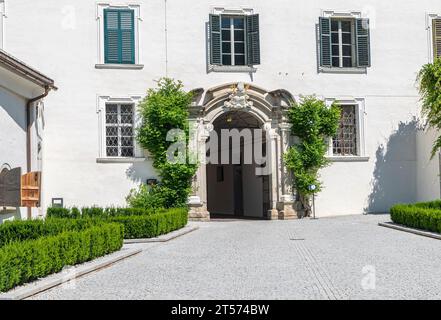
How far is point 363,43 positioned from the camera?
77.7ft

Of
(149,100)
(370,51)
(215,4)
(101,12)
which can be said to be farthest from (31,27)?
(370,51)

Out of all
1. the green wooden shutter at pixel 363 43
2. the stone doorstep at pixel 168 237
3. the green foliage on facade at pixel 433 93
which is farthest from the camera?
the green wooden shutter at pixel 363 43

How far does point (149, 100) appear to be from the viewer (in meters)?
22.2

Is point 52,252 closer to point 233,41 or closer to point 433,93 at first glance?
point 233,41

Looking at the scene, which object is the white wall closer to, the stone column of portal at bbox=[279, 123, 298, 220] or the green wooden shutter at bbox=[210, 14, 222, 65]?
the stone column of portal at bbox=[279, 123, 298, 220]

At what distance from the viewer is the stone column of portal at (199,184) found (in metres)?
22.5

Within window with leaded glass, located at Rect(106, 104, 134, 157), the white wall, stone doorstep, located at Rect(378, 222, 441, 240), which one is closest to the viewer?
stone doorstep, located at Rect(378, 222, 441, 240)

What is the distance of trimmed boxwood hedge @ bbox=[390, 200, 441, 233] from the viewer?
630 inches

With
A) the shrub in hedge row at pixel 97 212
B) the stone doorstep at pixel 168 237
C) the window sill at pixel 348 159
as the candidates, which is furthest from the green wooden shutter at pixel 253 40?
the shrub in hedge row at pixel 97 212

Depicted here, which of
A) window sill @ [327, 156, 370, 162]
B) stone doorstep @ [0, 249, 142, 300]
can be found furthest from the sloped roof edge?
window sill @ [327, 156, 370, 162]

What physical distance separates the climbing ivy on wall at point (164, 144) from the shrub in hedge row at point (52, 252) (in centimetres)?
852

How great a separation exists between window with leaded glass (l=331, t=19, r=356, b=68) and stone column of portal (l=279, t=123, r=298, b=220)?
3011 mm

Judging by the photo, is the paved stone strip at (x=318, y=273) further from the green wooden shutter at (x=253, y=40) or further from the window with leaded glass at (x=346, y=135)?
the green wooden shutter at (x=253, y=40)
